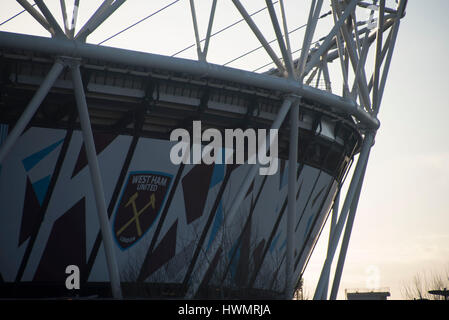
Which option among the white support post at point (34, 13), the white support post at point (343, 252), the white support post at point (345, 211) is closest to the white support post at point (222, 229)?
the white support post at point (345, 211)

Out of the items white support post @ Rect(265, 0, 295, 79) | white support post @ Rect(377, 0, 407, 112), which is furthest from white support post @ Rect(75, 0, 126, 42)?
white support post @ Rect(377, 0, 407, 112)

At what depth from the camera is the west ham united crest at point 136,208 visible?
21.3 metres

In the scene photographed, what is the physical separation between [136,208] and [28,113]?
5.70 metres

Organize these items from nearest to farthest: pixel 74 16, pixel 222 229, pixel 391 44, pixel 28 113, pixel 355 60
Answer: pixel 28 113 < pixel 74 16 < pixel 222 229 < pixel 355 60 < pixel 391 44

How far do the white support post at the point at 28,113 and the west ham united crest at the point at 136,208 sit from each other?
16.5ft

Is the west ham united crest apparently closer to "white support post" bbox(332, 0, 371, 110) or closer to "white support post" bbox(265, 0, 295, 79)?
"white support post" bbox(265, 0, 295, 79)

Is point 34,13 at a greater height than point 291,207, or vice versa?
point 34,13

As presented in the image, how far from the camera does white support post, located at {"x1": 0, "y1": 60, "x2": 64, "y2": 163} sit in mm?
16609

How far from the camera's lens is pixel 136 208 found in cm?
2138

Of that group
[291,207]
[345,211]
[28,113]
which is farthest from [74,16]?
[345,211]

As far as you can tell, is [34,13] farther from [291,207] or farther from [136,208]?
[291,207]
